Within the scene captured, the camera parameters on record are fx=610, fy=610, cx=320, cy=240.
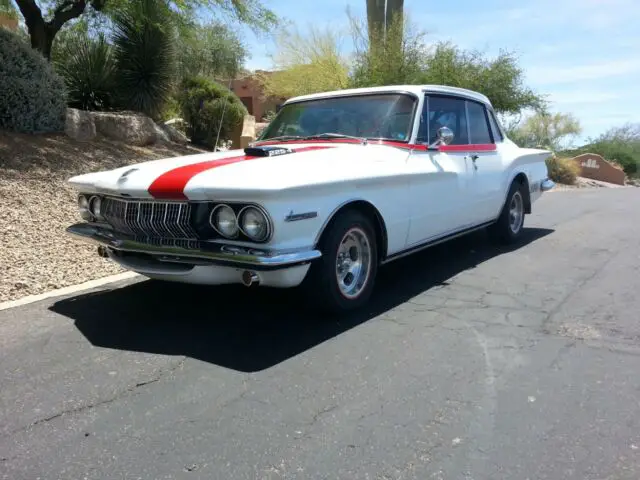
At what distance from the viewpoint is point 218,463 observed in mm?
2672

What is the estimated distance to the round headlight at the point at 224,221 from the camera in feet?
12.8

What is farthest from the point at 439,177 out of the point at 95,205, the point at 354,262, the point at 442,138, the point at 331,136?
the point at 95,205

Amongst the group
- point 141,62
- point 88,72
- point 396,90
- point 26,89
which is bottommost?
point 396,90

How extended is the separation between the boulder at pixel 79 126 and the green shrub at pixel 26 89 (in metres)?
0.30

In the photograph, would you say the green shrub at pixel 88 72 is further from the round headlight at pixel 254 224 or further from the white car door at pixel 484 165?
the round headlight at pixel 254 224

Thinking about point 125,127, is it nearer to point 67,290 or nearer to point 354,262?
point 67,290

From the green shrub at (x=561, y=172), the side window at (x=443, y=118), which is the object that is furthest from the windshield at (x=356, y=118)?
the green shrub at (x=561, y=172)

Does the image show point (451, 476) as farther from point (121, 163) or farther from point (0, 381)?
point (121, 163)

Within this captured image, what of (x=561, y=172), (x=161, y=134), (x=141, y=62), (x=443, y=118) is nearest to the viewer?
(x=443, y=118)

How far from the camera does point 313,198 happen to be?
13.2ft

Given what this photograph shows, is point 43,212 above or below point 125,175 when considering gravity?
below

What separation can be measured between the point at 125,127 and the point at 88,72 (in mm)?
1684

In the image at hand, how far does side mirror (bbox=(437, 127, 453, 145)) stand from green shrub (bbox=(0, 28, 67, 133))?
20.9 ft

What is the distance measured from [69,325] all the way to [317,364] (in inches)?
77.9
